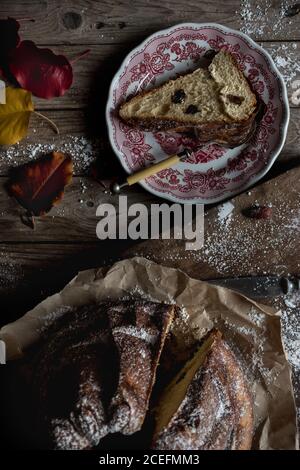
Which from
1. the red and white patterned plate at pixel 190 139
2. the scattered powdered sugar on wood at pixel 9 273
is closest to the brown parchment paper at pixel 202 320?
the scattered powdered sugar on wood at pixel 9 273

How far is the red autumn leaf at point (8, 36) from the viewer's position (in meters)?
2.01

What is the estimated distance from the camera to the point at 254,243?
1917 mm

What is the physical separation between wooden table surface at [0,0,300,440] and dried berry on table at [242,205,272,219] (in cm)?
16

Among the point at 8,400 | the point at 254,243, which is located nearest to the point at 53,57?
the point at 254,243

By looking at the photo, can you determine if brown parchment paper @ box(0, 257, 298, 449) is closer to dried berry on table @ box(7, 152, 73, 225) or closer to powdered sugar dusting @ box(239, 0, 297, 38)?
dried berry on table @ box(7, 152, 73, 225)

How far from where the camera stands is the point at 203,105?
197 cm

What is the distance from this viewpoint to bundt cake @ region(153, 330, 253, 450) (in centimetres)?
162

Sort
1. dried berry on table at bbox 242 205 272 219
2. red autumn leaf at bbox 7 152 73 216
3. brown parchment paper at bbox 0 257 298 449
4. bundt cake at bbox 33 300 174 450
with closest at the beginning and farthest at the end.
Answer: bundt cake at bbox 33 300 174 450 < brown parchment paper at bbox 0 257 298 449 < dried berry on table at bbox 242 205 272 219 < red autumn leaf at bbox 7 152 73 216

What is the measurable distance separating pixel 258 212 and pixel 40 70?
2.67 ft

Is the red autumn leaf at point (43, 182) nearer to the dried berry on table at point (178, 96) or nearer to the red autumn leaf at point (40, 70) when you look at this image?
the red autumn leaf at point (40, 70)

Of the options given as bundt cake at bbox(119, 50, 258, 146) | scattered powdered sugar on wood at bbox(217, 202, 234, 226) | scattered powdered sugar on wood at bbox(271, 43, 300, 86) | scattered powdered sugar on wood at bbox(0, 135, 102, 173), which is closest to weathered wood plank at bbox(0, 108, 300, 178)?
scattered powdered sugar on wood at bbox(0, 135, 102, 173)

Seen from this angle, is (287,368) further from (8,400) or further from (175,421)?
(8,400)

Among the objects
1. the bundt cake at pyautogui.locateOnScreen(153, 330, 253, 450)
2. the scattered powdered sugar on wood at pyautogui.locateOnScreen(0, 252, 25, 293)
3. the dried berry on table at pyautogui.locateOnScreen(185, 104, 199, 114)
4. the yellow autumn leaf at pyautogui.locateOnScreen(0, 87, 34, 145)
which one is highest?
the dried berry on table at pyautogui.locateOnScreen(185, 104, 199, 114)

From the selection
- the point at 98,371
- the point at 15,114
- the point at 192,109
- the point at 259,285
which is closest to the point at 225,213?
the point at 259,285
